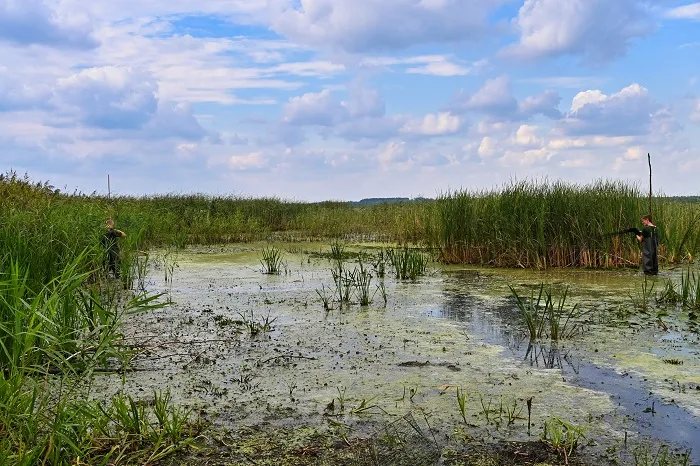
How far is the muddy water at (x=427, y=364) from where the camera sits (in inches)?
153

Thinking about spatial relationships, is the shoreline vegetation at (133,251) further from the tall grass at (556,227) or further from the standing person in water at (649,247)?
the standing person in water at (649,247)

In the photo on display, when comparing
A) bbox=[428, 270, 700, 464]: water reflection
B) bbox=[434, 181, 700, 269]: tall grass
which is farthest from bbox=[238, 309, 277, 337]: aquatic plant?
bbox=[434, 181, 700, 269]: tall grass

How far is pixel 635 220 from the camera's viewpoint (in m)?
10.7

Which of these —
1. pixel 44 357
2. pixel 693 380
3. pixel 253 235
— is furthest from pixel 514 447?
pixel 253 235

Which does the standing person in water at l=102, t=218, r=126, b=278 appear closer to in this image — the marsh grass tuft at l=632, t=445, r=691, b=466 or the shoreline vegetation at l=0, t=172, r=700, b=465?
the shoreline vegetation at l=0, t=172, r=700, b=465

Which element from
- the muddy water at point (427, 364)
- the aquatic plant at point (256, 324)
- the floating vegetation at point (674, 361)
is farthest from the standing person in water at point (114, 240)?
the floating vegetation at point (674, 361)

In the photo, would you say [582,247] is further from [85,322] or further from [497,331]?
[85,322]

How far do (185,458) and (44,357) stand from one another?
1.98 meters

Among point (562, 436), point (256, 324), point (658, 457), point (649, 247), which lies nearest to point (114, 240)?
point (256, 324)

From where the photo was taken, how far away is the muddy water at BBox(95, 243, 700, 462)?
3.88 m

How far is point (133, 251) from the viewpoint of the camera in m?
9.83

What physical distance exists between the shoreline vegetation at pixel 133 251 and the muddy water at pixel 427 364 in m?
0.46

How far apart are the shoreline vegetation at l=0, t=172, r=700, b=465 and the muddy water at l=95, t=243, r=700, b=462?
0.46m

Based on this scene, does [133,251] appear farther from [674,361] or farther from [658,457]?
[658,457]
